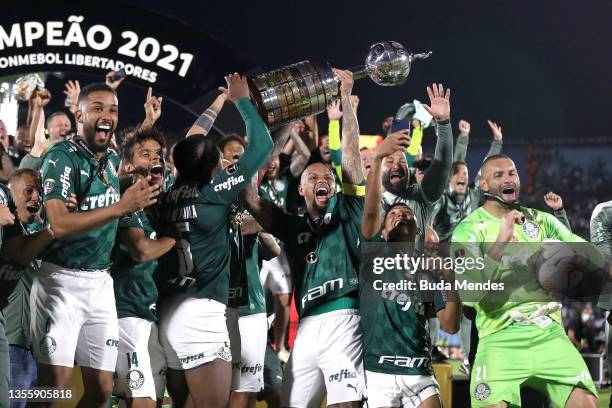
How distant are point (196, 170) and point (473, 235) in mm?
1796

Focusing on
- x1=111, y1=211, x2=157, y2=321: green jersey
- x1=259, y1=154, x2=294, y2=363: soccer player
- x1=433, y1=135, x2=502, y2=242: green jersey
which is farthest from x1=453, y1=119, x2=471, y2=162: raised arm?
x1=111, y1=211, x2=157, y2=321: green jersey

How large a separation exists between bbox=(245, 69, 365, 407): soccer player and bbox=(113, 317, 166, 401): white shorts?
79 cm

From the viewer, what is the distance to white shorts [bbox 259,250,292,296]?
333 inches

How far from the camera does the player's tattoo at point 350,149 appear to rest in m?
5.25

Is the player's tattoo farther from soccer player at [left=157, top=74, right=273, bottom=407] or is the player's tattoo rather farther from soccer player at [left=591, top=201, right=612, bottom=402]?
soccer player at [left=591, top=201, right=612, bottom=402]

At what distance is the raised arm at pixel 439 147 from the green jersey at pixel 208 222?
4.65ft

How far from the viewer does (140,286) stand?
207 inches

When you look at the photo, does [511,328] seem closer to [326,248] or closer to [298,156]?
[326,248]

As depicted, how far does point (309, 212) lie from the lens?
559 cm

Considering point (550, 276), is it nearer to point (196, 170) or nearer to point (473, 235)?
point (473, 235)

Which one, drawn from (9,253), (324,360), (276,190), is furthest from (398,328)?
(276,190)

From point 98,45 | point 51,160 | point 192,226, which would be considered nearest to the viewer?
point 51,160

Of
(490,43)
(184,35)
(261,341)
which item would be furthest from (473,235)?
(490,43)

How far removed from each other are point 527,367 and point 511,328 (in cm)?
26
